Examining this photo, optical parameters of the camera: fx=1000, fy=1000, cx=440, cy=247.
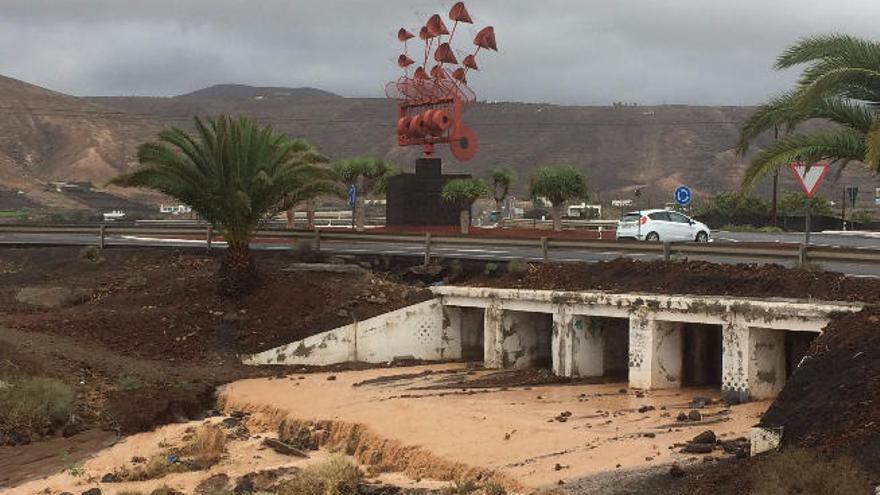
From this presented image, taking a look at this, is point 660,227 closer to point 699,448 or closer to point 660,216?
point 660,216

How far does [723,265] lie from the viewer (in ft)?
72.0

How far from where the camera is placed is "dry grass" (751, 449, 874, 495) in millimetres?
10234

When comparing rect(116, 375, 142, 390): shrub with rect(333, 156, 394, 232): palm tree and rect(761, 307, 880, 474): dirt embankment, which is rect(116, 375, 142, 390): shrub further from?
rect(333, 156, 394, 232): palm tree

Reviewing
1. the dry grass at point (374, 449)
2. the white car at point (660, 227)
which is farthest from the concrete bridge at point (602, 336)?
the white car at point (660, 227)

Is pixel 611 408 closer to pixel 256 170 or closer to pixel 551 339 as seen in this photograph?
pixel 551 339

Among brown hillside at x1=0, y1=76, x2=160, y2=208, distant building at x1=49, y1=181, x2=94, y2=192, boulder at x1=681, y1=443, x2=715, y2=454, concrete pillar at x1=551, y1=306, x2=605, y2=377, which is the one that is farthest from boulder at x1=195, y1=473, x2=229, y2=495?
brown hillside at x1=0, y1=76, x2=160, y2=208

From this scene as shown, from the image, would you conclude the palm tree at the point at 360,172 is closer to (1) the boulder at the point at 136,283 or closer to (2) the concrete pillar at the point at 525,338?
(1) the boulder at the point at 136,283

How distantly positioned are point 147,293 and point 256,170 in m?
4.49

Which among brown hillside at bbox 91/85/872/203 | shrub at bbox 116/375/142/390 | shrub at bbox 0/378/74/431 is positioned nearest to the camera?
shrub at bbox 0/378/74/431

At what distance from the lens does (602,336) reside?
74.4ft

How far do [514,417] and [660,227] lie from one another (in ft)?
60.6

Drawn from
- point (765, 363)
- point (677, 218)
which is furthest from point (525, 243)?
point (677, 218)

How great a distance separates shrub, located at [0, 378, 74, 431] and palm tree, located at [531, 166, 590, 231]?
1121 inches

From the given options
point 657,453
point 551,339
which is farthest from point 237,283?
point 657,453
